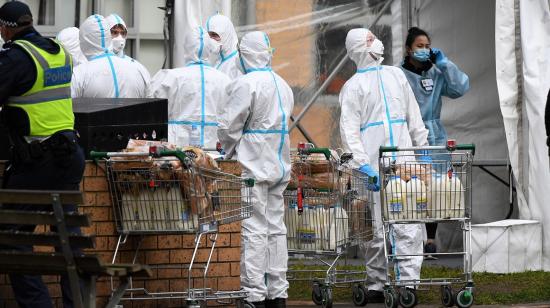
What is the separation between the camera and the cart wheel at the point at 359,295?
11414mm

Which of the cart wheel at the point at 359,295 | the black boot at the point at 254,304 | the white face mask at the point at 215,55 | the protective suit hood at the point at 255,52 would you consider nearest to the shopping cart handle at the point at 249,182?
the black boot at the point at 254,304

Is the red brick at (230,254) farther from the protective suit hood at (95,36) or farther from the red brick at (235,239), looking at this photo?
the protective suit hood at (95,36)

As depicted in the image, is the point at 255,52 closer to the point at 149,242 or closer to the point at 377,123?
the point at 377,123

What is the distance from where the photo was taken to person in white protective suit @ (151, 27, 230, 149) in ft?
41.3

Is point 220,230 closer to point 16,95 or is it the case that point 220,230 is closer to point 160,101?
point 160,101

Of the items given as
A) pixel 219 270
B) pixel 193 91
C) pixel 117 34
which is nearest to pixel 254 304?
pixel 219 270

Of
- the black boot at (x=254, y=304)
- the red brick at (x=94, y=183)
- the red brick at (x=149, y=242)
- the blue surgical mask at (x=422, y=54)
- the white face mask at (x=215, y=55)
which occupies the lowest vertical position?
the black boot at (x=254, y=304)

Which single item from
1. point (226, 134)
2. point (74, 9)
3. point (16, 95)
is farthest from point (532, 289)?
point (74, 9)

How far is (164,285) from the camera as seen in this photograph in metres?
9.93

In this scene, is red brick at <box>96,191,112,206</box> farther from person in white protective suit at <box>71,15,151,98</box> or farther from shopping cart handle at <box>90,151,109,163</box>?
person in white protective suit at <box>71,15,151,98</box>

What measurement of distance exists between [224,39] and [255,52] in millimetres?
2637

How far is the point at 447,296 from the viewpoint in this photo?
10914 mm

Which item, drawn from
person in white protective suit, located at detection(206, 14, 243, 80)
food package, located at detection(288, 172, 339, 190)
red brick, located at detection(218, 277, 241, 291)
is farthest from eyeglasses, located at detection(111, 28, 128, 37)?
red brick, located at detection(218, 277, 241, 291)

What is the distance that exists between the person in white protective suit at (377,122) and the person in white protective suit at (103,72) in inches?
70.6
